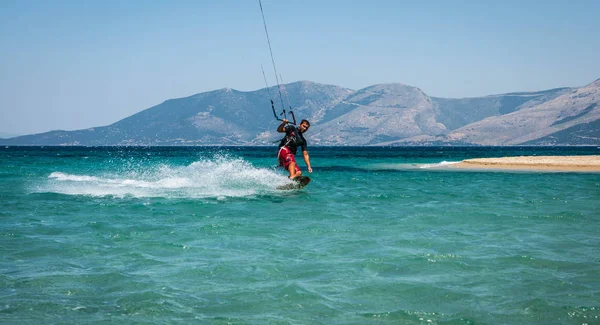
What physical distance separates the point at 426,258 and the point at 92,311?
21.4ft

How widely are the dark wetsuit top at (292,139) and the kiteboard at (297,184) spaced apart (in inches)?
65.2

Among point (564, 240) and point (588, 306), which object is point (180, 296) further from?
point (564, 240)

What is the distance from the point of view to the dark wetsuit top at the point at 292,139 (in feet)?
79.2

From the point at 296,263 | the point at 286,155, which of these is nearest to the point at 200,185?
the point at 286,155

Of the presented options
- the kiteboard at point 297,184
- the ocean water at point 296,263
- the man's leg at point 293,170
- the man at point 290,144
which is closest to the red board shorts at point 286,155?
the man at point 290,144

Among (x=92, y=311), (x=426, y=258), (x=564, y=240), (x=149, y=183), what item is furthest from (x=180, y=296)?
(x=149, y=183)

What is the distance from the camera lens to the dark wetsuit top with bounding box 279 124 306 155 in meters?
24.1

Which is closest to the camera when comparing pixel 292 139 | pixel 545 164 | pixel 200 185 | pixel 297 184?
pixel 292 139

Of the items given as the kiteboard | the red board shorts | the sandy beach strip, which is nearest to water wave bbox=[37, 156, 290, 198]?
the kiteboard

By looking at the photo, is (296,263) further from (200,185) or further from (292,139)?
(200,185)

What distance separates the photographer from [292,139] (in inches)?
963

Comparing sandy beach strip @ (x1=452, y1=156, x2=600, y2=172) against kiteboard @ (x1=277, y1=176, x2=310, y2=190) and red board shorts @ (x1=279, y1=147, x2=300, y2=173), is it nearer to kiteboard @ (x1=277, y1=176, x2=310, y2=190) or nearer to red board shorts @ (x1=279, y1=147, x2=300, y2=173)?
kiteboard @ (x1=277, y1=176, x2=310, y2=190)

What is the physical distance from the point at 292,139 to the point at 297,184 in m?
2.57

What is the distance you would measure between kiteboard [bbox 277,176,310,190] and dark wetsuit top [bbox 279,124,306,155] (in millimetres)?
1656
